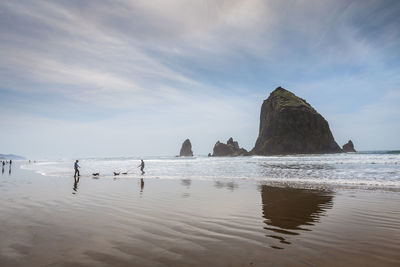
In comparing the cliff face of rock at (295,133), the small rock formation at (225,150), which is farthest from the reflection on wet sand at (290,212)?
the small rock formation at (225,150)

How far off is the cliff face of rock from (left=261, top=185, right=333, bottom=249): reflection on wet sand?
127m

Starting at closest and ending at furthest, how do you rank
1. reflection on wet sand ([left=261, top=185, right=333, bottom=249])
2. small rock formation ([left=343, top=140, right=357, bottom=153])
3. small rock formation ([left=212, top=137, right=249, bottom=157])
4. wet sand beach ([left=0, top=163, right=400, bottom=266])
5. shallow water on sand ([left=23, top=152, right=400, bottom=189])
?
wet sand beach ([left=0, top=163, right=400, bottom=266]) < reflection on wet sand ([left=261, top=185, right=333, bottom=249]) < shallow water on sand ([left=23, top=152, right=400, bottom=189]) < small rock formation ([left=343, top=140, right=357, bottom=153]) < small rock formation ([left=212, top=137, right=249, bottom=157])

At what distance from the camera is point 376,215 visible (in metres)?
8.80

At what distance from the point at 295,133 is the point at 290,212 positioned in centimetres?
13655

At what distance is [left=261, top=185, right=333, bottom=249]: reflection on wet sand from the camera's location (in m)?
7.13

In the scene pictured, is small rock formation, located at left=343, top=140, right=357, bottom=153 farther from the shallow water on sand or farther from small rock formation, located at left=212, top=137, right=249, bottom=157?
the shallow water on sand

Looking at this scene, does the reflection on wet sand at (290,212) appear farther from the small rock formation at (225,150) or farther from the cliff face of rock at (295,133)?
the small rock formation at (225,150)

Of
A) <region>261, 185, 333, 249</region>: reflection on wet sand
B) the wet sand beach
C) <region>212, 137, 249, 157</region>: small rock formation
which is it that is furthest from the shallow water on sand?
<region>212, 137, 249, 157</region>: small rock formation

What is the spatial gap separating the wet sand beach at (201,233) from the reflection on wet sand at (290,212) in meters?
0.03

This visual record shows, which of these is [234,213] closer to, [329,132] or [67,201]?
[67,201]

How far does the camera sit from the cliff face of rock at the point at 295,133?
133750 mm

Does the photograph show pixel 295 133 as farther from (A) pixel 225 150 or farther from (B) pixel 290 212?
(B) pixel 290 212

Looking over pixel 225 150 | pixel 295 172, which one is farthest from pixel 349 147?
pixel 295 172

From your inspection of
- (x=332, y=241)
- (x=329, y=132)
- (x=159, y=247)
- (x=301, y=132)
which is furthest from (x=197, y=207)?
(x=329, y=132)
